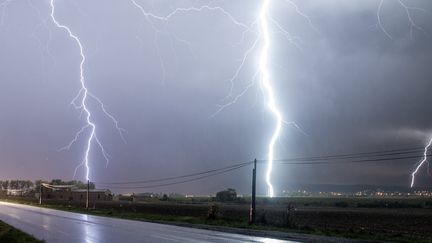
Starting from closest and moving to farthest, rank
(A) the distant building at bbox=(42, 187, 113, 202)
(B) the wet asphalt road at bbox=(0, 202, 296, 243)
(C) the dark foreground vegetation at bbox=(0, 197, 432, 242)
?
(B) the wet asphalt road at bbox=(0, 202, 296, 243)
(C) the dark foreground vegetation at bbox=(0, 197, 432, 242)
(A) the distant building at bbox=(42, 187, 113, 202)

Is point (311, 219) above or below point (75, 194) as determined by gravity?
above

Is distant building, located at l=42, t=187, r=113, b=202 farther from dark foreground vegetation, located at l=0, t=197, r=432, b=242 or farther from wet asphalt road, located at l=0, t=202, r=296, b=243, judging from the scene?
wet asphalt road, located at l=0, t=202, r=296, b=243

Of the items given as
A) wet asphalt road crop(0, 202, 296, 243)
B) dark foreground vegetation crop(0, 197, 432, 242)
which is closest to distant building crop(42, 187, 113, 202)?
dark foreground vegetation crop(0, 197, 432, 242)

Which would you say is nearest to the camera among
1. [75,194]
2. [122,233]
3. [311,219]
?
[122,233]

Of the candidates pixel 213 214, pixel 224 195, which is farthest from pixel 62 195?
pixel 213 214

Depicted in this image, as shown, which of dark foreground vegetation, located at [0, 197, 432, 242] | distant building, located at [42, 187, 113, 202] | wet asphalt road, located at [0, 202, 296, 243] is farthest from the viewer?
distant building, located at [42, 187, 113, 202]

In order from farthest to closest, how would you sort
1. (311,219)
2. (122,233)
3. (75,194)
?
(75,194) < (311,219) < (122,233)

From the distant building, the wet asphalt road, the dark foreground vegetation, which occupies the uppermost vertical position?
the wet asphalt road

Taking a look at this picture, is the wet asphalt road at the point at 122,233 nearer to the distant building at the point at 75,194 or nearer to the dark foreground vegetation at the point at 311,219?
the dark foreground vegetation at the point at 311,219

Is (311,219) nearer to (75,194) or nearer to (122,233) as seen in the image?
(122,233)

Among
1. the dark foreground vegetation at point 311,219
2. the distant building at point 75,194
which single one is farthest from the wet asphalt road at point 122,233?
the distant building at point 75,194

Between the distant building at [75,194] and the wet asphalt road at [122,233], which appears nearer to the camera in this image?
the wet asphalt road at [122,233]

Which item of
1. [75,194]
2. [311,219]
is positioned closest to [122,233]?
[311,219]

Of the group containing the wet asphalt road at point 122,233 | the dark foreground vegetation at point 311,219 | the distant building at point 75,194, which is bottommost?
the distant building at point 75,194
